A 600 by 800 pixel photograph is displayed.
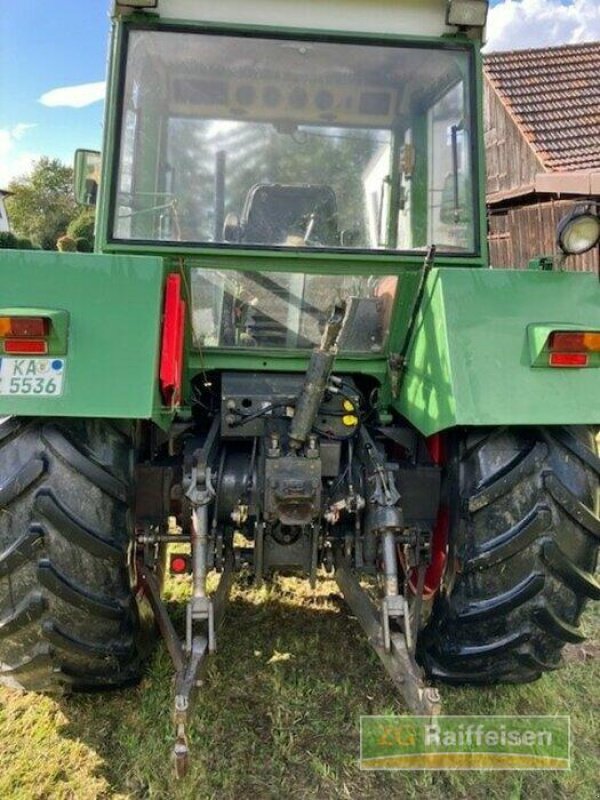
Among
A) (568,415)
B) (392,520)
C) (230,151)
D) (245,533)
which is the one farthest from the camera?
(245,533)

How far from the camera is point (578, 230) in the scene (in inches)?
83.2

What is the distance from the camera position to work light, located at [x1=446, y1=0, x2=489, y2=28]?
7.52 ft

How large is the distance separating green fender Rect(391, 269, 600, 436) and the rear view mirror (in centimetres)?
161

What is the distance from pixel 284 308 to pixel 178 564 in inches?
41.9

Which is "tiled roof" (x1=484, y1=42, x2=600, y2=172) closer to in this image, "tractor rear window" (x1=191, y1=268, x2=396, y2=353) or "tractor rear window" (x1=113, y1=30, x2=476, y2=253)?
"tractor rear window" (x1=113, y1=30, x2=476, y2=253)

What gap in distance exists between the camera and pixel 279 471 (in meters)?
2.27

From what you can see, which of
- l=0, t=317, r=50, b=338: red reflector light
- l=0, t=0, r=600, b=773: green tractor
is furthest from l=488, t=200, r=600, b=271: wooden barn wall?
l=0, t=317, r=50, b=338: red reflector light

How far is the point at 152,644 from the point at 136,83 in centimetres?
214

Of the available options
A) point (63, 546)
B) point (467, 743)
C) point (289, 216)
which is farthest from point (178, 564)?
point (289, 216)

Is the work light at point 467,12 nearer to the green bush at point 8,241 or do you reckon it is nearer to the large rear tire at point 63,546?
the large rear tire at point 63,546

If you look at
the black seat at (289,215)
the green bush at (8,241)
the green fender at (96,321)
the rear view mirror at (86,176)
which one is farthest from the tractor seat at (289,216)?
the green bush at (8,241)

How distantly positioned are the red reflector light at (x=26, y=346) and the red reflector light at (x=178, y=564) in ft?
3.24

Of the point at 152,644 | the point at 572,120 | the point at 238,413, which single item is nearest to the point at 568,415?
the point at 238,413

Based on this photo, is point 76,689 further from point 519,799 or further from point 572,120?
point 572,120
